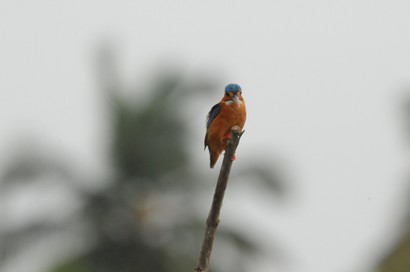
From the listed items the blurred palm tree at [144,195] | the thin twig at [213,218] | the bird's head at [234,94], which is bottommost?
the blurred palm tree at [144,195]

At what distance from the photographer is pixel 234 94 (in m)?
8.27

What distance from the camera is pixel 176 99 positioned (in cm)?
2755

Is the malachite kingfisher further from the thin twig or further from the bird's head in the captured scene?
the thin twig

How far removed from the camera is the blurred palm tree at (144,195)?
27.3 m

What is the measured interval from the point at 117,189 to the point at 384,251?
532 inches

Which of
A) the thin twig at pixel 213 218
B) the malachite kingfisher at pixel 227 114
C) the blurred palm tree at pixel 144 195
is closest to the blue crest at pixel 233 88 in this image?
the malachite kingfisher at pixel 227 114

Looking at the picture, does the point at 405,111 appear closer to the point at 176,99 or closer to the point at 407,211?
the point at 407,211

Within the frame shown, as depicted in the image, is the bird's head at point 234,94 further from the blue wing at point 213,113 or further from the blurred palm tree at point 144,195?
the blurred palm tree at point 144,195

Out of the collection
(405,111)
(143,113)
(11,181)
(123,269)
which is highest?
(405,111)

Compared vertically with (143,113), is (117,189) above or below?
below

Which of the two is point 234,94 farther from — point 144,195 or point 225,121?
point 144,195

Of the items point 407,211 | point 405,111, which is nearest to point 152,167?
point 405,111

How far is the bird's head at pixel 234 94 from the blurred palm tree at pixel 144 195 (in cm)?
1837

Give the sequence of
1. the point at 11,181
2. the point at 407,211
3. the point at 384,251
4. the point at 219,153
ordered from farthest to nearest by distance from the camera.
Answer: the point at 11,181, the point at 407,211, the point at 384,251, the point at 219,153
